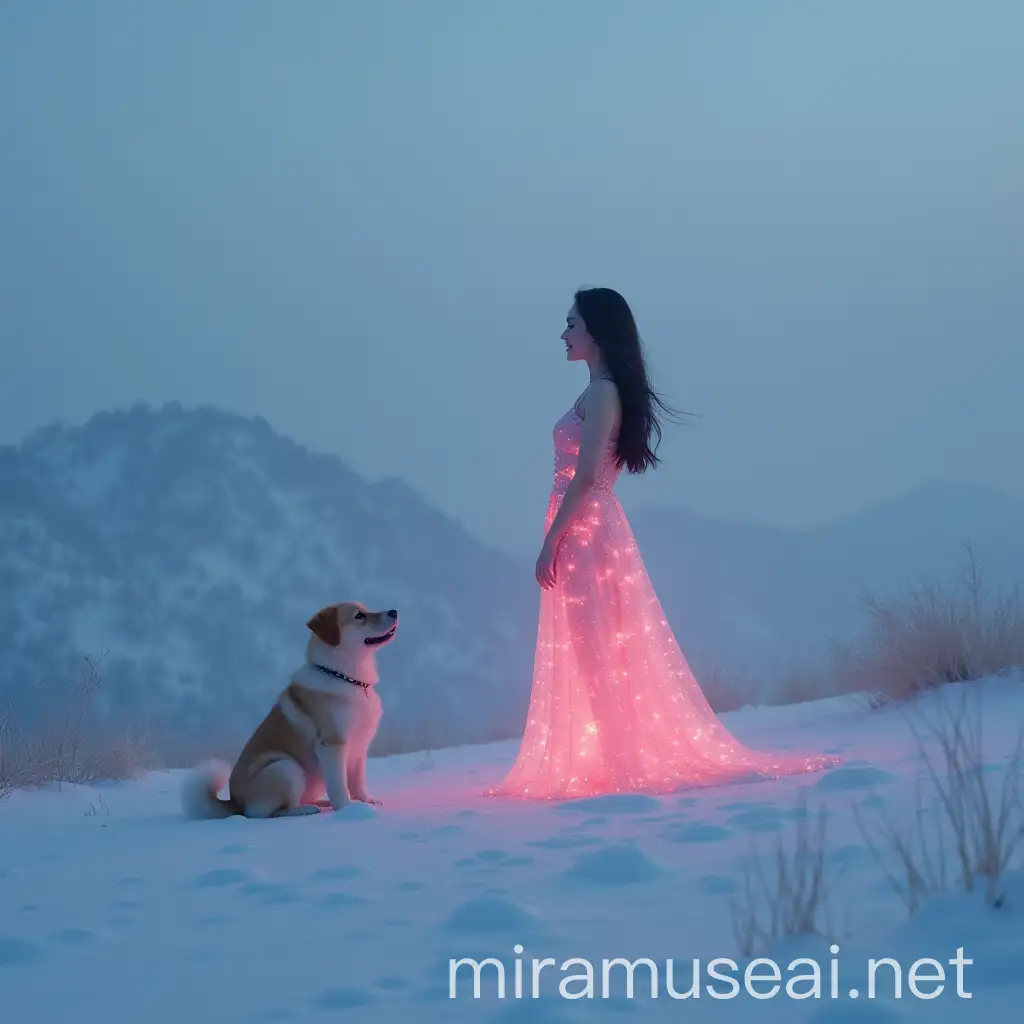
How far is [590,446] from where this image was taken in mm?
4457

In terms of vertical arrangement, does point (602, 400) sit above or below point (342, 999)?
above

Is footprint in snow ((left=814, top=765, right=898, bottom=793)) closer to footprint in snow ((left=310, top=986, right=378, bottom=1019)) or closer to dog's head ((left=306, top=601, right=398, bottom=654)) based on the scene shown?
dog's head ((left=306, top=601, right=398, bottom=654))

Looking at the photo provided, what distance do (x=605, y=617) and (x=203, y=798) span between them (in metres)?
1.69

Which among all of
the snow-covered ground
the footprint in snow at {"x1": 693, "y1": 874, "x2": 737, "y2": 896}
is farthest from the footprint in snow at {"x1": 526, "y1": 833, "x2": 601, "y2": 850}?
the footprint in snow at {"x1": 693, "y1": 874, "x2": 737, "y2": 896}

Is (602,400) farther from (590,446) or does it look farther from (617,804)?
(617,804)

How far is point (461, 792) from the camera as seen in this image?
486 cm

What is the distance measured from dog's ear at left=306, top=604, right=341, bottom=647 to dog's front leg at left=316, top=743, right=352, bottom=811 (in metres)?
0.39

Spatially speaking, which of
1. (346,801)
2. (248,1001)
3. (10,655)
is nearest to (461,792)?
(346,801)

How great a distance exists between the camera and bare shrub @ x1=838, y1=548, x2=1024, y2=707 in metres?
6.17

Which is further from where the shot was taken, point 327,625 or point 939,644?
point 939,644

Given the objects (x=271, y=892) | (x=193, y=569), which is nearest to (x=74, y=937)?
(x=271, y=892)

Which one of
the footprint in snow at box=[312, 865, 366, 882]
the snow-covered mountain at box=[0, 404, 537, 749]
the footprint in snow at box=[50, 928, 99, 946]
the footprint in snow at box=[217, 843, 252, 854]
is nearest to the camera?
the footprint in snow at box=[50, 928, 99, 946]

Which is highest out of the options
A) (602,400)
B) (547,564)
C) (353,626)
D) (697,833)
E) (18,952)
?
(602,400)

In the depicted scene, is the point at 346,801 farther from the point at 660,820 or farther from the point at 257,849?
the point at 660,820
